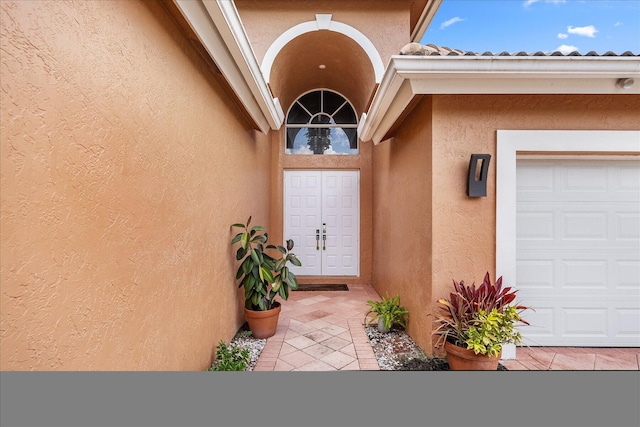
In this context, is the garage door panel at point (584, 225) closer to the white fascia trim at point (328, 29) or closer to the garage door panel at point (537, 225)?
the garage door panel at point (537, 225)

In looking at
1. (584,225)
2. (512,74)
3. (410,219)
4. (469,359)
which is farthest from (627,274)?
(512,74)

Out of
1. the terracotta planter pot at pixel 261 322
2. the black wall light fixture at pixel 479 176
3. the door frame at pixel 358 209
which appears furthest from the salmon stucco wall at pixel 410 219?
the terracotta planter pot at pixel 261 322

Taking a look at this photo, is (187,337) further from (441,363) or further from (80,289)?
(441,363)

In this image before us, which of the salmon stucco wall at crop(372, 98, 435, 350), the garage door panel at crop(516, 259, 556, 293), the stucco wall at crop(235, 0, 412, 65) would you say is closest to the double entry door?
the salmon stucco wall at crop(372, 98, 435, 350)

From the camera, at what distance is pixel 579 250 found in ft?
9.29

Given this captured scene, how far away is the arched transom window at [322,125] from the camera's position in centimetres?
→ 636

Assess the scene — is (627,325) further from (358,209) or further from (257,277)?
(358,209)

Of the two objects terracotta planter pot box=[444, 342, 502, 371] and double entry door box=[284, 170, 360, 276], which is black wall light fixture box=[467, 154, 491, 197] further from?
double entry door box=[284, 170, 360, 276]

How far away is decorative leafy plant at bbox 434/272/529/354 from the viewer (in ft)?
7.34

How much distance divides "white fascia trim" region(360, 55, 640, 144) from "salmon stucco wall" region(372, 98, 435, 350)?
0.33m

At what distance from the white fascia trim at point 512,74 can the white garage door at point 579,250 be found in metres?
0.74

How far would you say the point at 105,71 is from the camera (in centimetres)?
126

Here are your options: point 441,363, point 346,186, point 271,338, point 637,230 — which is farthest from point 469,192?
point 346,186

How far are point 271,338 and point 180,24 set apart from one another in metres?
3.37
